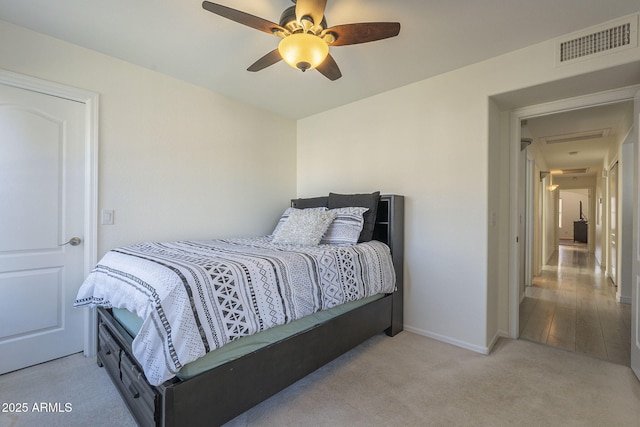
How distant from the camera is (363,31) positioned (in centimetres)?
158

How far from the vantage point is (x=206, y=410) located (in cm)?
130

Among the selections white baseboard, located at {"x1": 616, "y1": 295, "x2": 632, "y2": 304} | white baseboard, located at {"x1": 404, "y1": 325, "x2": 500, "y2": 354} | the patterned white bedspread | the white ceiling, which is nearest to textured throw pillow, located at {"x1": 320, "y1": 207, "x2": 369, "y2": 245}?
the patterned white bedspread

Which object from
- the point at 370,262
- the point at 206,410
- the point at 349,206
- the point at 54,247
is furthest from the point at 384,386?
the point at 54,247

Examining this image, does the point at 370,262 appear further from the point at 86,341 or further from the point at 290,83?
the point at 86,341

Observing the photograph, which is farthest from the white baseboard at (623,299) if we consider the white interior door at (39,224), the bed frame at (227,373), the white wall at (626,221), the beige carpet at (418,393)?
the white interior door at (39,224)

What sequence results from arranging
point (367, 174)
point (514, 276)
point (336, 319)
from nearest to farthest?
point (336, 319) < point (514, 276) < point (367, 174)

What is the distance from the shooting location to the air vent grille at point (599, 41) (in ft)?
5.90

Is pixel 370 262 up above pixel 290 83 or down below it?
below

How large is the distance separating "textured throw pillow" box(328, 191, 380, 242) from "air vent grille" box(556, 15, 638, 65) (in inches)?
65.8

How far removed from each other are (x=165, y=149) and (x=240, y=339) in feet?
6.55

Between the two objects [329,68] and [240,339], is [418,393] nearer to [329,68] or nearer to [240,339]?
[240,339]

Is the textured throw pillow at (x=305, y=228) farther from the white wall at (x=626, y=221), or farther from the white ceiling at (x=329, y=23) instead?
the white wall at (x=626, y=221)

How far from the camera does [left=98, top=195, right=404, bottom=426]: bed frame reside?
123 centimetres

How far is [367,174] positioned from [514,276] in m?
1.72
